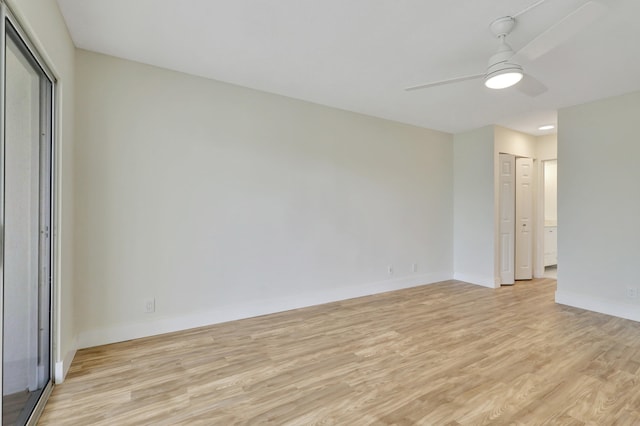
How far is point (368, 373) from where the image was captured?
7.36ft

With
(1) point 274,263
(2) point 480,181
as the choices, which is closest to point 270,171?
(1) point 274,263

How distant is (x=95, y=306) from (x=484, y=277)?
493 cm

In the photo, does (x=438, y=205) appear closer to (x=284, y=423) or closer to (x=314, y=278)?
(x=314, y=278)

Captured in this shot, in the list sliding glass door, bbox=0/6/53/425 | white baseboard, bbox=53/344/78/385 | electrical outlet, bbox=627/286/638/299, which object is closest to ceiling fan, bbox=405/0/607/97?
sliding glass door, bbox=0/6/53/425

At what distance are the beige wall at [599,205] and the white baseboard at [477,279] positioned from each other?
0.84m

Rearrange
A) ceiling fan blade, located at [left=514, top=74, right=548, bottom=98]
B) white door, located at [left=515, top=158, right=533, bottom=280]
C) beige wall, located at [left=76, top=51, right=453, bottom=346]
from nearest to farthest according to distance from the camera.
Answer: ceiling fan blade, located at [left=514, top=74, right=548, bottom=98]
beige wall, located at [left=76, top=51, right=453, bottom=346]
white door, located at [left=515, top=158, right=533, bottom=280]

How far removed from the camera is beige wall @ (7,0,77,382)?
180cm

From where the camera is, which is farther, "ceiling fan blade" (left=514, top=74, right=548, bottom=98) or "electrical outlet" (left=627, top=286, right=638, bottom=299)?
"electrical outlet" (left=627, top=286, right=638, bottom=299)

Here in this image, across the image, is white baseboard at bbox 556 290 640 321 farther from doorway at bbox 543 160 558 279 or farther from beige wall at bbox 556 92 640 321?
doorway at bbox 543 160 558 279

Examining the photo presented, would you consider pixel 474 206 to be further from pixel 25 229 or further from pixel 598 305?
pixel 25 229

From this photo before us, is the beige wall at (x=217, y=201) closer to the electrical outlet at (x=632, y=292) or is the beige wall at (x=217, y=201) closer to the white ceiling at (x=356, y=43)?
the white ceiling at (x=356, y=43)

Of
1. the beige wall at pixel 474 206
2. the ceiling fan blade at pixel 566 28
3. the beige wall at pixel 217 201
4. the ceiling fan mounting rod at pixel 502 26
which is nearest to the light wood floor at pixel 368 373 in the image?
the beige wall at pixel 217 201

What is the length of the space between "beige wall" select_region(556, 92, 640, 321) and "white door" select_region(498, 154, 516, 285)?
3.04 ft

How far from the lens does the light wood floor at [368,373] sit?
1791 millimetres
